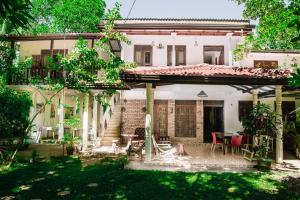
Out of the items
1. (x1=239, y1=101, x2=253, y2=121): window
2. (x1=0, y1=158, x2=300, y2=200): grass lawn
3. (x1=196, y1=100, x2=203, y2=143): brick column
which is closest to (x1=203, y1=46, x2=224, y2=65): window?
(x1=196, y1=100, x2=203, y2=143): brick column

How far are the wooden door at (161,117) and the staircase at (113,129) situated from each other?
2230mm

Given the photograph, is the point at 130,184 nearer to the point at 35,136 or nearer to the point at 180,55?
the point at 180,55

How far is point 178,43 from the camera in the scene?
52.5ft

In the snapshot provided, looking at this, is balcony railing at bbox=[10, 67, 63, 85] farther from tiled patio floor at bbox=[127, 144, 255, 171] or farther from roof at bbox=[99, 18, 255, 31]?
tiled patio floor at bbox=[127, 144, 255, 171]

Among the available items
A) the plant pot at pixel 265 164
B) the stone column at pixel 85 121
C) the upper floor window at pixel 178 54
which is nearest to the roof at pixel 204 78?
the plant pot at pixel 265 164

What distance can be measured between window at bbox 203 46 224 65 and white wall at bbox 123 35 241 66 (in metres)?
0.24

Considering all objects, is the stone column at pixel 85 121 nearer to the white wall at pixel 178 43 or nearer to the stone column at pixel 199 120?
the white wall at pixel 178 43

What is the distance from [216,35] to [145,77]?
840cm

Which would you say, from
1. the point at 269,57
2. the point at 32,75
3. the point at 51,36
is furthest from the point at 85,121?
the point at 269,57

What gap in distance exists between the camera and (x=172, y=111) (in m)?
15.9

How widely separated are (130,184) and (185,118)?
360 inches

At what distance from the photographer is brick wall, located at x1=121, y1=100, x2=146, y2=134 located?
1592 cm

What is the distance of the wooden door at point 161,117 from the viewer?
52.2 feet

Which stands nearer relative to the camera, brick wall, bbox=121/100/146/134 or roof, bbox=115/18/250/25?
brick wall, bbox=121/100/146/134
